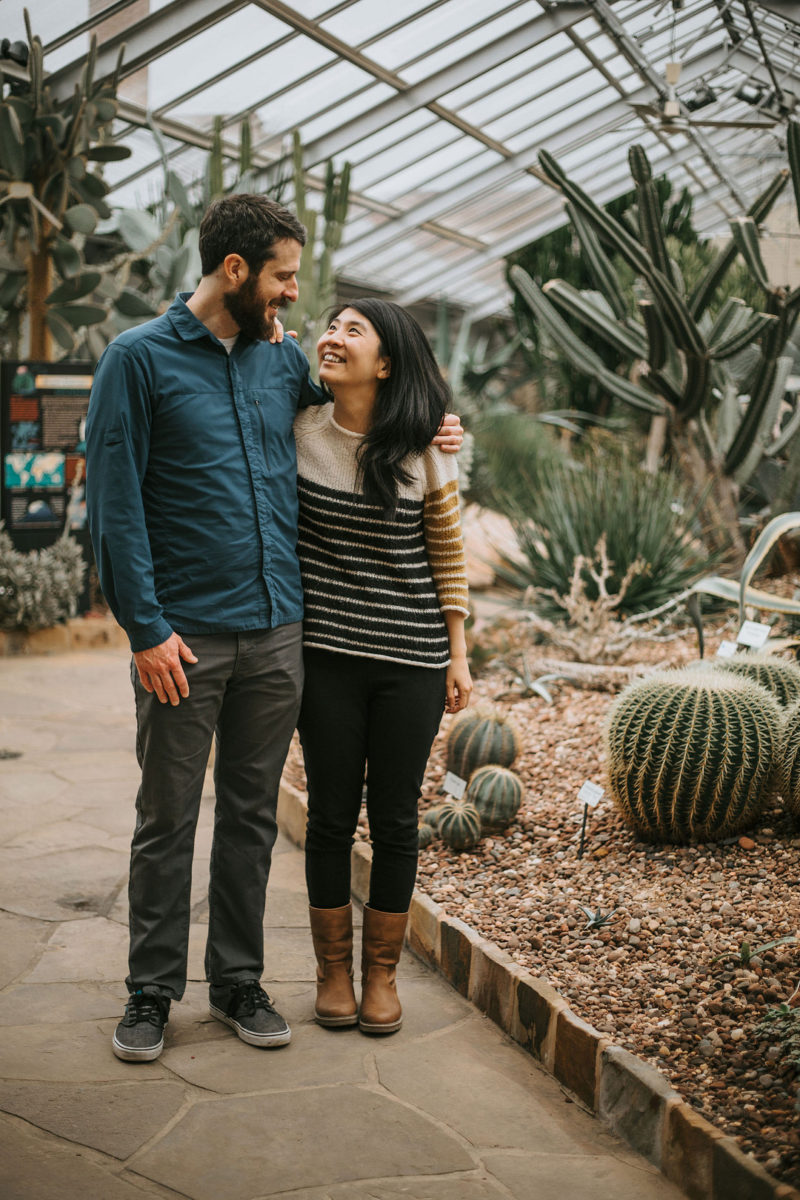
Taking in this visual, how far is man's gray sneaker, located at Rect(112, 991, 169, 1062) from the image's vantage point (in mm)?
2297

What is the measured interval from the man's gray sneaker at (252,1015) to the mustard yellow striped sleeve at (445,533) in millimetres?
937

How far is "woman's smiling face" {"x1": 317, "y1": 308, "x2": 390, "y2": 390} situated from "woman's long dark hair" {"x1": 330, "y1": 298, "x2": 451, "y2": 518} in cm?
2

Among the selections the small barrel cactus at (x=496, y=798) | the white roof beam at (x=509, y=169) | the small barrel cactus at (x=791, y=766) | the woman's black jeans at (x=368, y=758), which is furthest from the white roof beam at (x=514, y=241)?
the woman's black jeans at (x=368, y=758)

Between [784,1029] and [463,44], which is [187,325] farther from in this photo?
[463,44]

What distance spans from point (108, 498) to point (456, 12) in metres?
7.62

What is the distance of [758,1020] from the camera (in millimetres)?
2264

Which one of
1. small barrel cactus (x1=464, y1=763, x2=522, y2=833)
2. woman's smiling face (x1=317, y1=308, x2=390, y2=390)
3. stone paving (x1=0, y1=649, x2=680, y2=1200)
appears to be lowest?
stone paving (x1=0, y1=649, x2=680, y2=1200)

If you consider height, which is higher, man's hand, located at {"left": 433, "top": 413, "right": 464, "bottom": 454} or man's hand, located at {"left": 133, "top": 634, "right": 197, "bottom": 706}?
man's hand, located at {"left": 433, "top": 413, "right": 464, "bottom": 454}

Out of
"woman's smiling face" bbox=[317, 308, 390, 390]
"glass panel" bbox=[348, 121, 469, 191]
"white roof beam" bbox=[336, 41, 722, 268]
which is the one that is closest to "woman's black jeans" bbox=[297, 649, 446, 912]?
"woman's smiling face" bbox=[317, 308, 390, 390]

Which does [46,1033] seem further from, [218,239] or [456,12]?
[456,12]

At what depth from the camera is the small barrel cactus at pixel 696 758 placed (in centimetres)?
304

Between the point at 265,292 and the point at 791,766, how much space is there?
1852 mm

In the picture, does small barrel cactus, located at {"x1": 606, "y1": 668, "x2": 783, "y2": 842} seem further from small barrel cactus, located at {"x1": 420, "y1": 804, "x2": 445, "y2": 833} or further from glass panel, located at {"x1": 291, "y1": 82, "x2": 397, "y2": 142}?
glass panel, located at {"x1": 291, "y1": 82, "x2": 397, "y2": 142}

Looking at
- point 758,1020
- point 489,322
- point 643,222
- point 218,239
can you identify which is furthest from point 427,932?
point 489,322
